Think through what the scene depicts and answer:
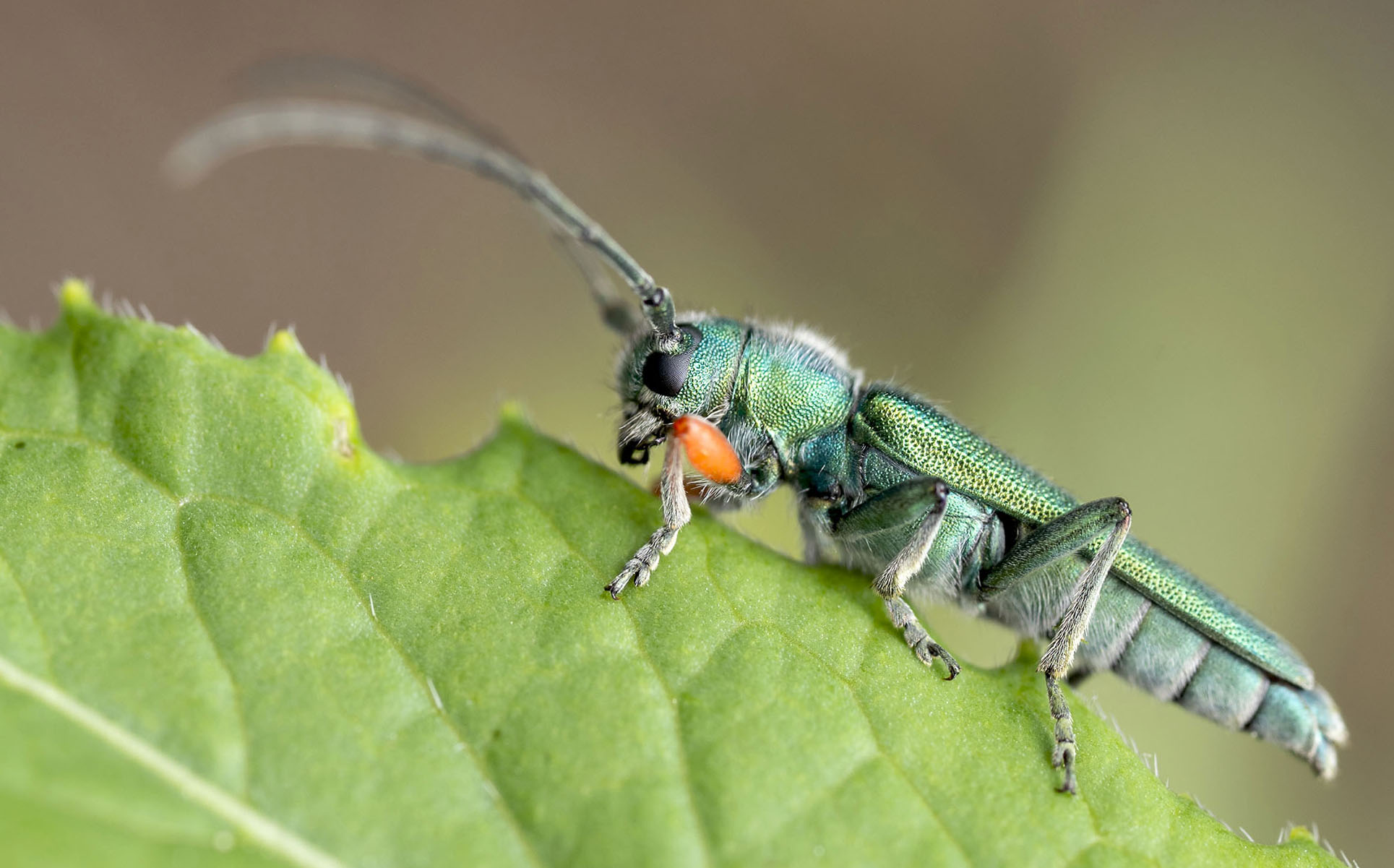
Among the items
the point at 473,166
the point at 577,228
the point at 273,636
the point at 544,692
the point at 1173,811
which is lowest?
the point at 1173,811

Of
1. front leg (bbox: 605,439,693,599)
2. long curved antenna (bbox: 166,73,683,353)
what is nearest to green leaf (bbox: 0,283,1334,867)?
front leg (bbox: 605,439,693,599)

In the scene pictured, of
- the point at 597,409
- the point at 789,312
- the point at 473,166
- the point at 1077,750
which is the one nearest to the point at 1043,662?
the point at 1077,750

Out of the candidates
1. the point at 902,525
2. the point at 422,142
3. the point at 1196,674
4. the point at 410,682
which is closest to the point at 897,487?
the point at 902,525

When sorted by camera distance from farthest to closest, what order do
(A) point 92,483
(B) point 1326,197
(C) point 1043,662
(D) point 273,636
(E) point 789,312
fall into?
(E) point 789,312
(B) point 1326,197
(C) point 1043,662
(A) point 92,483
(D) point 273,636

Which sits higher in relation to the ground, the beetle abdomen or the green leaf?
the green leaf

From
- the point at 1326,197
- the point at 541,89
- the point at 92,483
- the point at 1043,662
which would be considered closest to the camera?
the point at 92,483

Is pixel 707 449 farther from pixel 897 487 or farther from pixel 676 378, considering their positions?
pixel 897 487

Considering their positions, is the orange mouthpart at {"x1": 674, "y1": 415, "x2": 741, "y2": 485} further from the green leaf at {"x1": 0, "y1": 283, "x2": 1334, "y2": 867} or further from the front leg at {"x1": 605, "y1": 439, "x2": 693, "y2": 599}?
the green leaf at {"x1": 0, "y1": 283, "x2": 1334, "y2": 867}

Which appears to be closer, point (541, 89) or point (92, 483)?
point (92, 483)

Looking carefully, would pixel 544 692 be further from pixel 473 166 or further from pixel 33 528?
pixel 473 166
